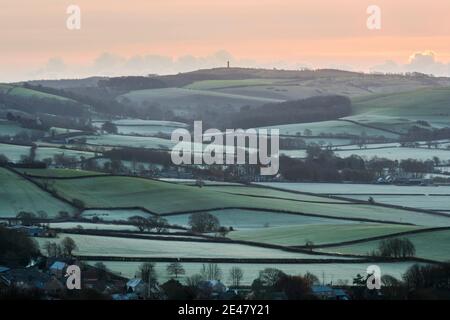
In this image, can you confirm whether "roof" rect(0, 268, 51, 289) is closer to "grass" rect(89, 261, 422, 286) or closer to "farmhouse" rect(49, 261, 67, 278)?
"farmhouse" rect(49, 261, 67, 278)

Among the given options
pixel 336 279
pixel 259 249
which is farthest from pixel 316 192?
pixel 336 279

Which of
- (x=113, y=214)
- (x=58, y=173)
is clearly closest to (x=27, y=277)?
(x=113, y=214)

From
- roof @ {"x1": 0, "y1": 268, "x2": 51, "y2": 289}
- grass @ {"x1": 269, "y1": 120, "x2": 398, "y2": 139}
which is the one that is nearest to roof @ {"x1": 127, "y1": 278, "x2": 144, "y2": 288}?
roof @ {"x1": 0, "y1": 268, "x2": 51, "y2": 289}

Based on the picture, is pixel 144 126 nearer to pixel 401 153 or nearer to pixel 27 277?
pixel 401 153

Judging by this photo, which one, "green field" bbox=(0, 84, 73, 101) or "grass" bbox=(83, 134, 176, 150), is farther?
"green field" bbox=(0, 84, 73, 101)

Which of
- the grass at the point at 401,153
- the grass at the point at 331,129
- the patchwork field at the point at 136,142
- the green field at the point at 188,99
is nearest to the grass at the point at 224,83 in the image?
the green field at the point at 188,99
